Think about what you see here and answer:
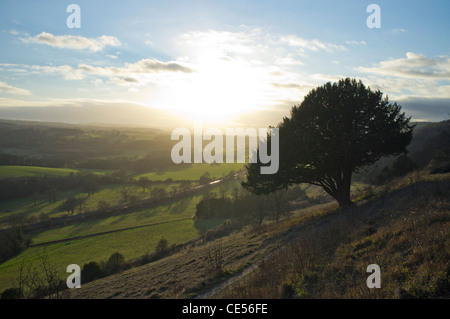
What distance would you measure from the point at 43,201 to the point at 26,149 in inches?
3095

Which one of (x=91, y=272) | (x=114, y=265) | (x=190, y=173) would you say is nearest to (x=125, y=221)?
(x=114, y=265)

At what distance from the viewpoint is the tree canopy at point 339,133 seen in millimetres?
21609

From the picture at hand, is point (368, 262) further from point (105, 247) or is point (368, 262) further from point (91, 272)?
point (105, 247)

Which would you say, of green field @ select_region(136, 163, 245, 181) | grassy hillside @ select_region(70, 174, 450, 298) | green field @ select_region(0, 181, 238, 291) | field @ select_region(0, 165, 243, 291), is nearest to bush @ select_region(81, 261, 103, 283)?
field @ select_region(0, 165, 243, 291)

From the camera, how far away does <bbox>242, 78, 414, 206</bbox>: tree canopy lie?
2161 centimetres

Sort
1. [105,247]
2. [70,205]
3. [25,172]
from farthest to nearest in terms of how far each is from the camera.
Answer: [25,172] < [70,205] < [105,247]

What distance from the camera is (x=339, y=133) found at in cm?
2162

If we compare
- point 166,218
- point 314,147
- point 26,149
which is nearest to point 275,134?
point 314,147

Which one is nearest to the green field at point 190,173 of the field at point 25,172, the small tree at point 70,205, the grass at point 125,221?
the grass at point 125,221

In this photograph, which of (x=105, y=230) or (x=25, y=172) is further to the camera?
(x=25, y=172)

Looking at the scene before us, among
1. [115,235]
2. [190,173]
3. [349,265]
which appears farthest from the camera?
[190,173]

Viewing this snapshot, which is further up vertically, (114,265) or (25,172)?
(25,172)
